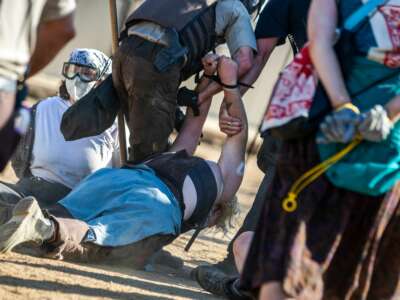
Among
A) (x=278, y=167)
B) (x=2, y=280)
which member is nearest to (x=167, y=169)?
(x=2, y=280)

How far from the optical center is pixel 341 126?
12.6ft

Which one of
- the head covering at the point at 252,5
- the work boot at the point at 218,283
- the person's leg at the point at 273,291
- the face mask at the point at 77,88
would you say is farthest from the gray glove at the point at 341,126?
the face mask at the point at 77,88

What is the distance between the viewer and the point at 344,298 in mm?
4055

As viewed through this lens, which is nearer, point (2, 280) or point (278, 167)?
point (278, 167)

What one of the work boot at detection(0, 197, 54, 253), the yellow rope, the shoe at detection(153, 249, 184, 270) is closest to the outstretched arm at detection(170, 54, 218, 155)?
the shoe at detection(153, 249, 184, 270)

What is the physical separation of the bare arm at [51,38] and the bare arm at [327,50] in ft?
2.75

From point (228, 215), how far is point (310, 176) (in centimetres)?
252

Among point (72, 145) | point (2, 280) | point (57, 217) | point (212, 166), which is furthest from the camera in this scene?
point (72, 145)

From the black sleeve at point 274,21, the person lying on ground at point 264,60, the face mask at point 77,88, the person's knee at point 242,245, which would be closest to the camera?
the person's knee at point 242,245

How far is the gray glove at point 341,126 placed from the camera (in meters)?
3.84

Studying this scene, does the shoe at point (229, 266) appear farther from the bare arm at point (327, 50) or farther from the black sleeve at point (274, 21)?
the bare arm at point (327, 50)

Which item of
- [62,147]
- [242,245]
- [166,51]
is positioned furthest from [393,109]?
[62,147]

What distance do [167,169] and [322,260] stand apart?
7.30 ft

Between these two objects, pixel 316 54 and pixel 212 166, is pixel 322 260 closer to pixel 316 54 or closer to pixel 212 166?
pixel 316 54
